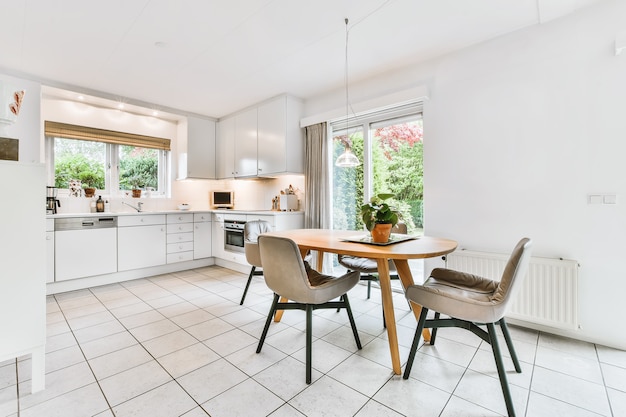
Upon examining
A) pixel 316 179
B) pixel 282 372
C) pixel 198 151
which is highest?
pixel 198 151

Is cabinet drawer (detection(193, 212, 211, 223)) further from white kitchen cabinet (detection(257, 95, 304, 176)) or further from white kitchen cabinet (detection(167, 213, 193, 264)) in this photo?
white kitchen cabinet (detection(257, 95, 304, 176))

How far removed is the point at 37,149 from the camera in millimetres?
3400

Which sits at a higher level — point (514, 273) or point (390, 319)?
point (514, 273)

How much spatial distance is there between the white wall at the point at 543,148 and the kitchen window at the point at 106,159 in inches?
167

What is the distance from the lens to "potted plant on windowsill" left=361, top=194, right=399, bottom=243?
86.8 inches

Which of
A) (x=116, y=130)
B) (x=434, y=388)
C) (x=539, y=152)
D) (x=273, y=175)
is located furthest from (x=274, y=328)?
(x=116, y=130)

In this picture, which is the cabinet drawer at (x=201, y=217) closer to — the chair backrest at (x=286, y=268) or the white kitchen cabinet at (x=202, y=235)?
the white kitchen cabinet at (x=202, y=235)

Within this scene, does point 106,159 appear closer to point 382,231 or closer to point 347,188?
point 347,188

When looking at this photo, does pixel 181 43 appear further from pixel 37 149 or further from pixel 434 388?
pixel 434 388

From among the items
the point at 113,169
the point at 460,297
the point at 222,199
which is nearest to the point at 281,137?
the point at 222,199

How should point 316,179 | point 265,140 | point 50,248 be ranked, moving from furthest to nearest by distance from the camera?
point 265,140
point 316,179
point 50,248

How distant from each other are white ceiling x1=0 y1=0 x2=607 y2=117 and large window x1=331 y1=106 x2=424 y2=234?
57 centimetres

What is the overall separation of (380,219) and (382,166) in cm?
156

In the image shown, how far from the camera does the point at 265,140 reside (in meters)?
4.35
